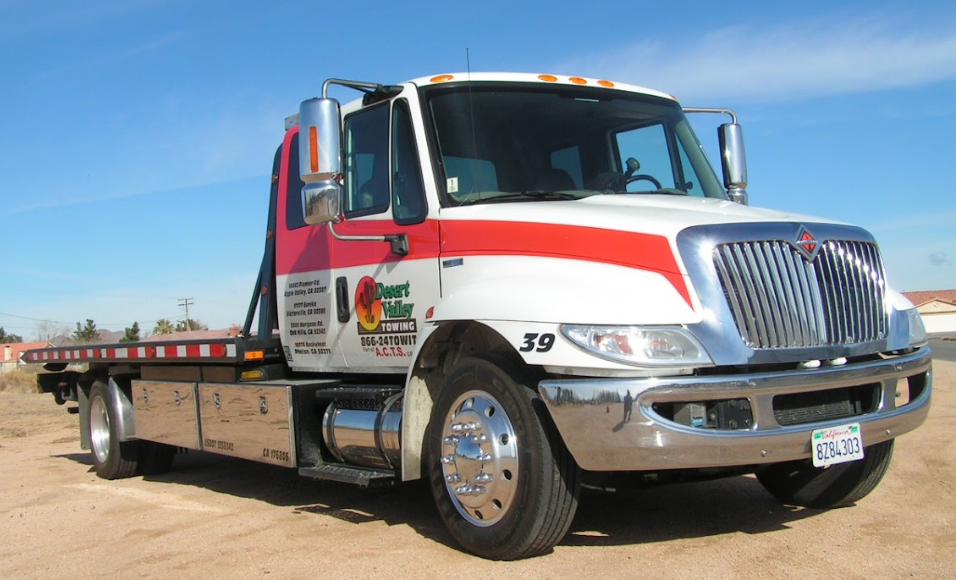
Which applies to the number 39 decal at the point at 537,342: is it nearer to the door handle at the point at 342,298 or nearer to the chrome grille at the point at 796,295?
the chrome grille at the point at 796,295

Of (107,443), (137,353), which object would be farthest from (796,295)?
(107,443)

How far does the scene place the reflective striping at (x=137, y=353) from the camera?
752 centimetres

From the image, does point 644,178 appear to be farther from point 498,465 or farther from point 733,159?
point 498,465

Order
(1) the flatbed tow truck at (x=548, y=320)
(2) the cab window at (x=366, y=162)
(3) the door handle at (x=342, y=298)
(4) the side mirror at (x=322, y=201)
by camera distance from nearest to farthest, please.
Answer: (1) the flatbed tow truck at (x=548, y=320)
(4) the side mirror at (x=322, y=201)
(2) the cab window at (x=366, y=162)
(3) the door handle at (x=342, y=298)

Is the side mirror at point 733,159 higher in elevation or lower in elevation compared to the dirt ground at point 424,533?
higher

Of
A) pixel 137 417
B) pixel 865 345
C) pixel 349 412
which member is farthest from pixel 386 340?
pixel 137 417

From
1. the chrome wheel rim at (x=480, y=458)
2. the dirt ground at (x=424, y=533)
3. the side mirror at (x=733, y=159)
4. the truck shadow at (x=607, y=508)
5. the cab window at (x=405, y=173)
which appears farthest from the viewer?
the side mirror at (x=733, y=159)

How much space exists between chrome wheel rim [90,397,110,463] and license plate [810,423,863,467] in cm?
700

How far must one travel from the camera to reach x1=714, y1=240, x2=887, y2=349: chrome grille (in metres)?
4.63

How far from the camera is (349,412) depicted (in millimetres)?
6301

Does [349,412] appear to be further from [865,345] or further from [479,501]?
[865,345]

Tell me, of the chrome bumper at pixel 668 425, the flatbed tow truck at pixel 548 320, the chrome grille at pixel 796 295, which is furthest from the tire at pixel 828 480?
the chrome bumper at pixel 668 425

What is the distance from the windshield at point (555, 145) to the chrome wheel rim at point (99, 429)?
5383 mm

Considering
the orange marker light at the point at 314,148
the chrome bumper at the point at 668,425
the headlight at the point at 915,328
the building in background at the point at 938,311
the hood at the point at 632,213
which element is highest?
the orange marker light at the point at 314,148
